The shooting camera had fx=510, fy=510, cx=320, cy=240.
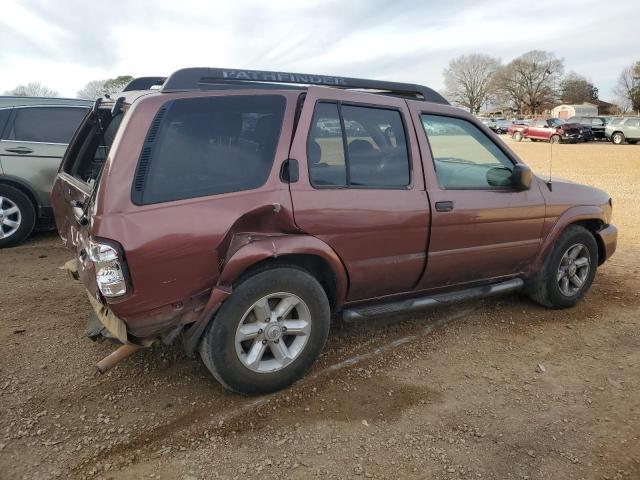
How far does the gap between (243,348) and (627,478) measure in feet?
6.77

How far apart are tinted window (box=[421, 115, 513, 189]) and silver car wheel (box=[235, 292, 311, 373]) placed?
1.38m

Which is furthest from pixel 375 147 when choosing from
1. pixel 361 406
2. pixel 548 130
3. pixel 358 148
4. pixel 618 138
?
pixel 548 130

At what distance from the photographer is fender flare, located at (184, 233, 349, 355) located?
2.74 m

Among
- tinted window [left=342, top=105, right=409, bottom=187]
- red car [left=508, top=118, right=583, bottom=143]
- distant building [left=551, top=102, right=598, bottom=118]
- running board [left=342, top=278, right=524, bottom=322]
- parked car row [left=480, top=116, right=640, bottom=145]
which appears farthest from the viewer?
distant building [left=551, top=102, right=598, bottom=118]

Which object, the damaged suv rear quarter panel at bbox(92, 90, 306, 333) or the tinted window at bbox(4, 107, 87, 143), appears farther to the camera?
the tinted window at bbox(4, 107, 87, 143)

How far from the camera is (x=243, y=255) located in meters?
2.75

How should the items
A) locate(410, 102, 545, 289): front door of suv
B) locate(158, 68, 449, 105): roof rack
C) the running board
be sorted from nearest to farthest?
locate(158, 68, 449, 105): roof rack → the running board → locate(410, 102, 545, 289): front door of suv

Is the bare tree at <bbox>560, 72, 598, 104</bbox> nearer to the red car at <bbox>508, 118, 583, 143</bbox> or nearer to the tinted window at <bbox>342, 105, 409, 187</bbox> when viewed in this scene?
the red car at <bbox>508, 118, 583, 143</bbox>

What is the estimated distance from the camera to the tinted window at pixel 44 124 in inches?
243

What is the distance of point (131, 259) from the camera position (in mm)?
2525

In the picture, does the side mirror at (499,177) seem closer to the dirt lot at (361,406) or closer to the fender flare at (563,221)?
the fender flare at (563,221)

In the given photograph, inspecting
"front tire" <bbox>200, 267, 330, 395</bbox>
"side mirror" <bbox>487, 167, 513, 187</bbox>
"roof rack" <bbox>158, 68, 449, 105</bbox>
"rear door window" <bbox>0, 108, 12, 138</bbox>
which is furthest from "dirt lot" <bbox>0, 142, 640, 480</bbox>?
"rear door window" <bbox>0, 108, 12, 138</bbox>

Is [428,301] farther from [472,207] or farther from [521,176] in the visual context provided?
[521,176]

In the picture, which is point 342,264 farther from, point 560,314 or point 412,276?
point 560,314
